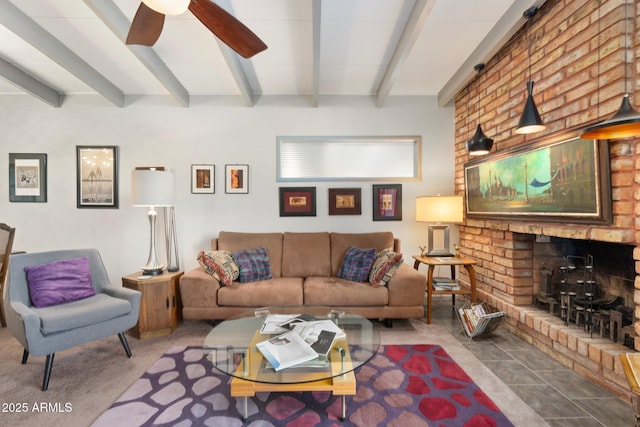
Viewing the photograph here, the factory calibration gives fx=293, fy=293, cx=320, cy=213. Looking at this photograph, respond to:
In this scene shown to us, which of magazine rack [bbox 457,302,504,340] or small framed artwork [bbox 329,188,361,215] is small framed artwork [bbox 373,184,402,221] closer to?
small framed artwork [bbox 329,188,361,215]

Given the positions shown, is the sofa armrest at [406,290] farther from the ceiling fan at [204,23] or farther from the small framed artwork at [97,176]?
the small framed artwork at [97,176]

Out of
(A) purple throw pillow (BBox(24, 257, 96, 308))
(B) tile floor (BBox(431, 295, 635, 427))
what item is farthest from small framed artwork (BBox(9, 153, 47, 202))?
(B) tile floor (BBox(431, 295, 635, 427))

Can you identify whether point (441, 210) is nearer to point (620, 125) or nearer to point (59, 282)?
point (620, 125)

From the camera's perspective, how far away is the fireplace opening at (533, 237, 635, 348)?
79.0 inches

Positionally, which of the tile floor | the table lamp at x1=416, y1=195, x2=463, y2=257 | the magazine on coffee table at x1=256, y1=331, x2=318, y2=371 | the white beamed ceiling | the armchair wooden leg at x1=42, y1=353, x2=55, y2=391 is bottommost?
the tile floor

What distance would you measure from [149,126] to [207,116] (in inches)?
28.6

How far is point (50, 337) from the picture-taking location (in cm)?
194

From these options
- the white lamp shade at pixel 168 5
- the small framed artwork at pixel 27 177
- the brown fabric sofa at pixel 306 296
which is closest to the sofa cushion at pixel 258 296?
the brown fabric sofa at pixel 306 296

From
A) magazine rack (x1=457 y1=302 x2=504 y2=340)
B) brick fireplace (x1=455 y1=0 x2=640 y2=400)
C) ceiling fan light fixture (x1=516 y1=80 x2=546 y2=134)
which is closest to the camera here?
brick fireplace (x1=455 y1=0 x2=640 y2=400)

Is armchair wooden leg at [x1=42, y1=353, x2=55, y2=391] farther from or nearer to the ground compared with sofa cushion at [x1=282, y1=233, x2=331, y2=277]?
nearer to the ground

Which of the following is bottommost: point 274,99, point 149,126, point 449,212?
point 449,212

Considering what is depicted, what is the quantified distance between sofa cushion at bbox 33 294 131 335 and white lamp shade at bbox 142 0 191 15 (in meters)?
2.03

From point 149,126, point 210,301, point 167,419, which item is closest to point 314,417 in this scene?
point 167,419

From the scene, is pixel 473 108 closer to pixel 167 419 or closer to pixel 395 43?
pixel 395 43
